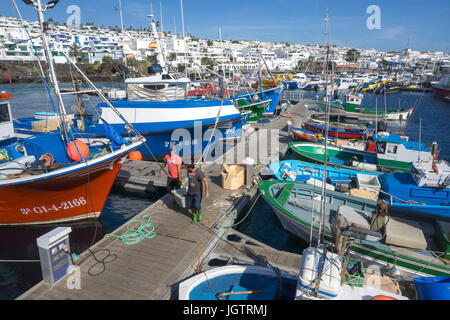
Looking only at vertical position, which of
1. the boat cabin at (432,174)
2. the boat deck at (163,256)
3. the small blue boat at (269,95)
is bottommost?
the boat deck at (163,256)

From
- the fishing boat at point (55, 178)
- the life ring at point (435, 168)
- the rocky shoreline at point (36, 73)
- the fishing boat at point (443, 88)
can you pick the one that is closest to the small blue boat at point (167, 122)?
the fishing boat at point (55, 178)

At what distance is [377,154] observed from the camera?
1280 cm

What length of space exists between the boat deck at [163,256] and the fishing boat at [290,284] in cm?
66

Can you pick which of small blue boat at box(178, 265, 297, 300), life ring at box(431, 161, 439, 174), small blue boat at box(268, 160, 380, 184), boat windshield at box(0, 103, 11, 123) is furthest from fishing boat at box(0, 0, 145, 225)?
life ring at box(431, 161, 439, 174)

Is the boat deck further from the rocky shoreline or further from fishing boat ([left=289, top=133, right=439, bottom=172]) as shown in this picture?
the rocky shoreline

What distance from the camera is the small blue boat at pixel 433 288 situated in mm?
3840

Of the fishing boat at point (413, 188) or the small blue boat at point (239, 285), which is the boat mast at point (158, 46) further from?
the small blue boat at point (239, 285)

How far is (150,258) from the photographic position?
609 cm

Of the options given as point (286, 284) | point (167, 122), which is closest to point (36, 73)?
point (167, 122)
